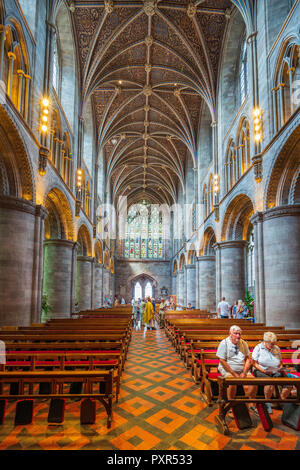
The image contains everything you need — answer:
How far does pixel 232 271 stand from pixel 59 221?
910cm

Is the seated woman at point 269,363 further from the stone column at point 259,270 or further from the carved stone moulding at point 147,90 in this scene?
the carved stone moulding at point 147,90

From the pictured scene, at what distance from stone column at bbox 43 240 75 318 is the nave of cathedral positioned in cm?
6

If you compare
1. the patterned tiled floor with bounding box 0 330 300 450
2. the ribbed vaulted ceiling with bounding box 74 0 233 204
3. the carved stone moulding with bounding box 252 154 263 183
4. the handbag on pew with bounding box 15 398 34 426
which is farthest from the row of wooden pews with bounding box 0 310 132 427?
the ribbed vaulted ceiling with bounding box 74 0 233 204

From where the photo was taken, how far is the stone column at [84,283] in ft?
60.8

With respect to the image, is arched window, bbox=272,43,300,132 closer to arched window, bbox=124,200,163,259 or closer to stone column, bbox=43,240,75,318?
stone column, bbox=43,240,75,318

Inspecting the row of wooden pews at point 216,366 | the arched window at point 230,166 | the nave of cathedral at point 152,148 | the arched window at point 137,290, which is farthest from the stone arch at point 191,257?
the row of wooden pews at point 216,366

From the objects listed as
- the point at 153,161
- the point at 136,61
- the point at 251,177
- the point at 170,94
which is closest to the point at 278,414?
the point at 251,177

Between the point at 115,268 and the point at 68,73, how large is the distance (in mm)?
27726

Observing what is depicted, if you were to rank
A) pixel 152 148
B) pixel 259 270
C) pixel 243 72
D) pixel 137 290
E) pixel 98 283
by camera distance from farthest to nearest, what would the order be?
pixel 137 290, pixel 152 148, pixel 98 283, pixel 243 72, pixel 259 270

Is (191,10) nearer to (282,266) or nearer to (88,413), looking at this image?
(282,266)

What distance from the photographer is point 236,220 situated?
14.6 metres

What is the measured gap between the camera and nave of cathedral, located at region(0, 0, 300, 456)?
788 centimetres

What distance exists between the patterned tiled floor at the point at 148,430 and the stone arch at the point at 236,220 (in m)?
10.3

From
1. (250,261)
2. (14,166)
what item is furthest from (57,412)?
(250,261)
